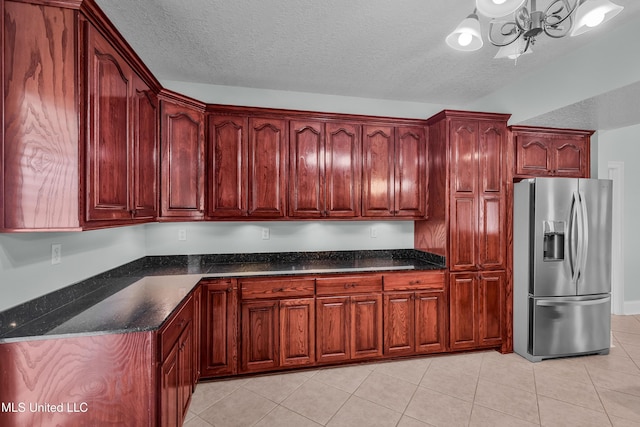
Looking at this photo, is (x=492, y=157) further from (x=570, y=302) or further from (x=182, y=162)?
(x=182, y=162)

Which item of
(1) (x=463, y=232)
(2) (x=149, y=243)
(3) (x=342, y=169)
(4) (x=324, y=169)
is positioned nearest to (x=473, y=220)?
(1) (x=463, y=232)

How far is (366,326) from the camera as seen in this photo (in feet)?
9.49

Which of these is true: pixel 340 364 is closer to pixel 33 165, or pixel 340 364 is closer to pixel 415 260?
pixel 415 260

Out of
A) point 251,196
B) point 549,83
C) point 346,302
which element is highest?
point 549,83

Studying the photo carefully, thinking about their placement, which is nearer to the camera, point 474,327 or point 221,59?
point 221,59

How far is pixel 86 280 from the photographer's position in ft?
6.81

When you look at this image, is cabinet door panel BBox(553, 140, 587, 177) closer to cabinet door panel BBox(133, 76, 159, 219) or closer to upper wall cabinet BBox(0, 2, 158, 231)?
cabinet door panel BBox(133, 76, 159, 219)

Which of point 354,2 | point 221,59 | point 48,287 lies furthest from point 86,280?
point 354,2

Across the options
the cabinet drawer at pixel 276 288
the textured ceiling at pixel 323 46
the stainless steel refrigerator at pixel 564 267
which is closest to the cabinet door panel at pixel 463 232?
the stainless steel refrigerator at pixel 564 267

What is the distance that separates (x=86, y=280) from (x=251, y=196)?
139 cm

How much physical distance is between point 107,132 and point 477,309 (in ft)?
11.0

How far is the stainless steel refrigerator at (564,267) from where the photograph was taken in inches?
117

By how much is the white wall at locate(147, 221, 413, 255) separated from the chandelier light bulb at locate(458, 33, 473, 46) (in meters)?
2.07

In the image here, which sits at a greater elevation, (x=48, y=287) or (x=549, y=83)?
(x=549, y=83)
